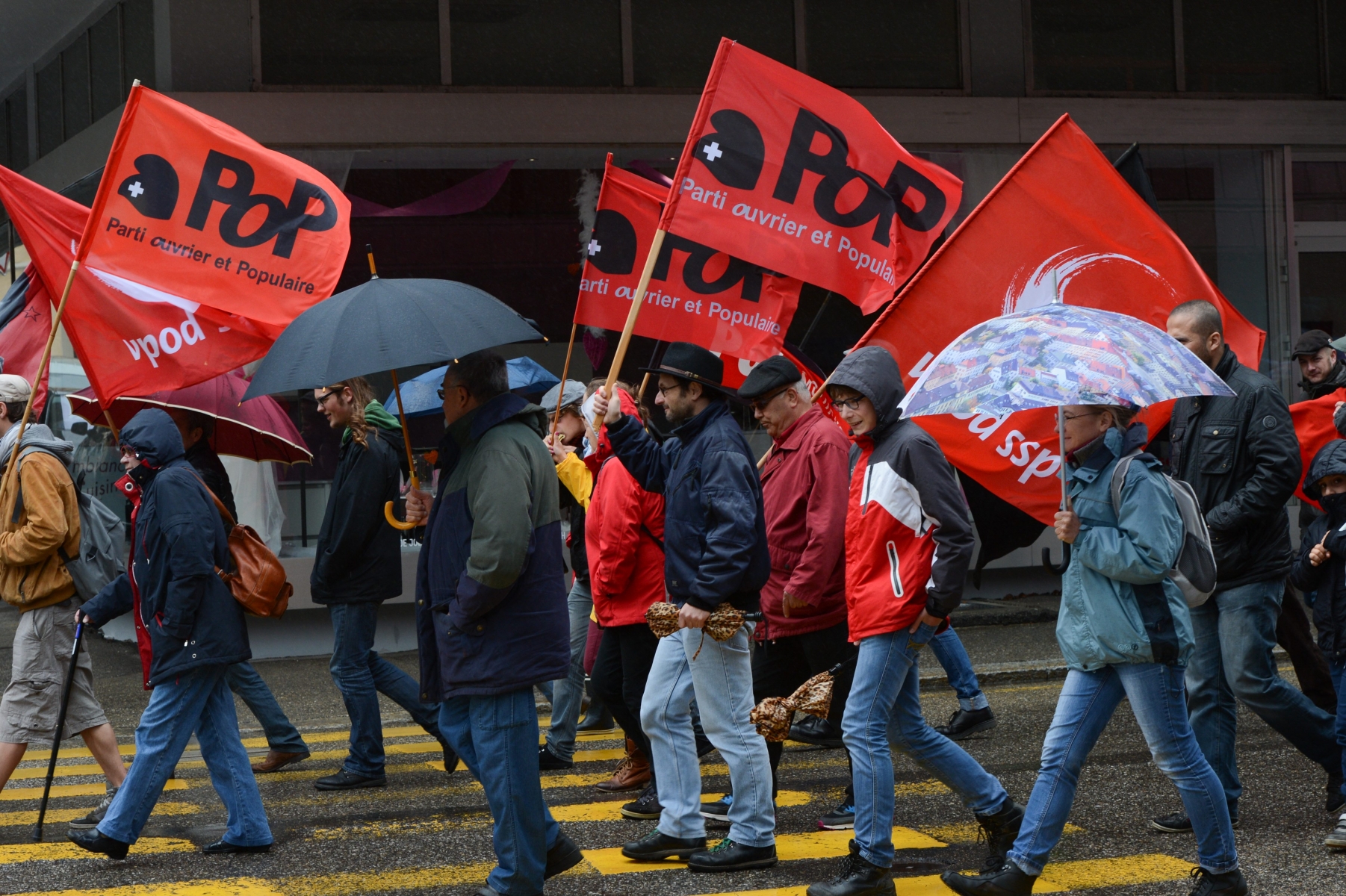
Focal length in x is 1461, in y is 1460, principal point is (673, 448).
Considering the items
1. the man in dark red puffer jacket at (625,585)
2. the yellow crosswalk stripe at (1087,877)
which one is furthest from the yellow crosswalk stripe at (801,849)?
the man in dark red puffer jacket at (625,585)

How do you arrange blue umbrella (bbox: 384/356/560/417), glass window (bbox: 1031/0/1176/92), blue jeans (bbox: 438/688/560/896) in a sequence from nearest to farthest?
blue jeans (bbox: 438/688/560/896)
blue umbrella (bbox: 384/356/560/417)
glass window (bbox: 1031/0/1176/92)

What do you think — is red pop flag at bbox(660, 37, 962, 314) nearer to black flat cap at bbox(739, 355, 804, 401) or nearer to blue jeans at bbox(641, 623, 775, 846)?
black flat cap at bbox(739, 355, 804, 401)

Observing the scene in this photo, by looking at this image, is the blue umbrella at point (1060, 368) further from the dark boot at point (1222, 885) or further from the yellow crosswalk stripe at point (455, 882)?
the yellow crosswalk stripe at point (455, 882)

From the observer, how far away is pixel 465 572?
4.79 meters

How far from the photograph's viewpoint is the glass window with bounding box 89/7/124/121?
12.9 m

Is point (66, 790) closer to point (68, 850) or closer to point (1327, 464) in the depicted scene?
point (68, 850)

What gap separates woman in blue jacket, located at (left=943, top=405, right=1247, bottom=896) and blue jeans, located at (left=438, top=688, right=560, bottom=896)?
143 centimetres

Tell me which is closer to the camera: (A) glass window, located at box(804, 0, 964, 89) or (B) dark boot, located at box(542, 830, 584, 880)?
(B) dark boot, located at box(542, 830, 584, 880)

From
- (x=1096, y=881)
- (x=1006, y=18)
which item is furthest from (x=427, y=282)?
(x=1006, y=18)

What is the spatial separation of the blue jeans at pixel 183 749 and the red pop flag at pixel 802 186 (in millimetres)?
2709

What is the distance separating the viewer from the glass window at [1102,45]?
13.8 metres

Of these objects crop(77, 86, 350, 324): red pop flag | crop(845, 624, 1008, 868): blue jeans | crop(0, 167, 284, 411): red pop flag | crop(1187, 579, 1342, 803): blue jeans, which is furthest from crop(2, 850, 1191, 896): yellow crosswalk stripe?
crop(77, 86, 350, 324): red pop flag

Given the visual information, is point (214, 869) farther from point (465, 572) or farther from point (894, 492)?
point (894, 492)

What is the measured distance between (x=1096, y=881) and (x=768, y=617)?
1.73 meters
